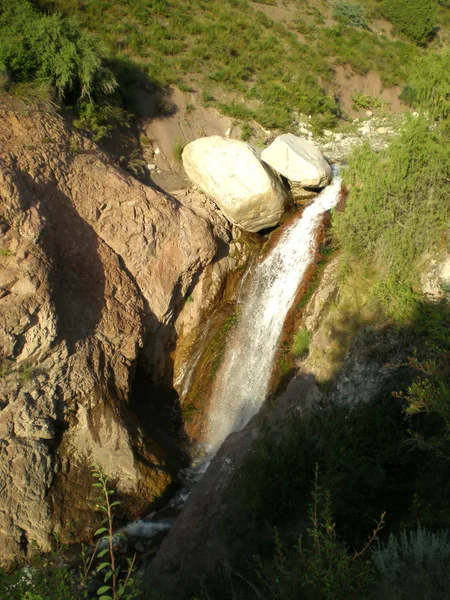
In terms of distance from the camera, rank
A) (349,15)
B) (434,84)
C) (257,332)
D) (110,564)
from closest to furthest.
→ (110,564) → (434,84) → (257,332) → (349,15)

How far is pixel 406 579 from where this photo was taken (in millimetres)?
3721

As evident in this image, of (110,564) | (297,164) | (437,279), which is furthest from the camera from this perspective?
(297,164)

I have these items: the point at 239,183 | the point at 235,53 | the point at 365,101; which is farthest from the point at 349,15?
the point at 239,183

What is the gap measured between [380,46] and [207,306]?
17.3 m

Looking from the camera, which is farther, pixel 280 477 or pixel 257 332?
pixel 257 332

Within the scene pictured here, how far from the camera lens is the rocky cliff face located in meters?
7.70

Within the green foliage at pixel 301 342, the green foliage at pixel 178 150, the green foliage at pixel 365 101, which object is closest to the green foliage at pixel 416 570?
the green foliage at pixel 301 342

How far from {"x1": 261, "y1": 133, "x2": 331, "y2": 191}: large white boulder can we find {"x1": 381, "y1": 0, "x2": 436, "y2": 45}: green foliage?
16.2 m

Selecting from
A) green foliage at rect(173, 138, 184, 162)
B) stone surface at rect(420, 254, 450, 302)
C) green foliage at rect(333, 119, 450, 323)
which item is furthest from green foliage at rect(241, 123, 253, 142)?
stone surface at rect(420, 254, 450, 302)

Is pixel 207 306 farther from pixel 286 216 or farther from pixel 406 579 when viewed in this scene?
pixel 406 579

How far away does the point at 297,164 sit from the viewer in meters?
11.1

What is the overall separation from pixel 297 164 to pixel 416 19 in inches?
691

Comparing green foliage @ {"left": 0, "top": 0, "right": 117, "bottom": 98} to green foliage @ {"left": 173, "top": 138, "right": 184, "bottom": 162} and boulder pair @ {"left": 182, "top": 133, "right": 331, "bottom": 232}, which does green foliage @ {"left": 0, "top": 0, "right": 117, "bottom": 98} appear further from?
boulder pair @ {"left": 182, "top": 133, "right": 331, "bottom": 232}

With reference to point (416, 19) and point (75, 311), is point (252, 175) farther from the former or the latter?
point (416, 19)
